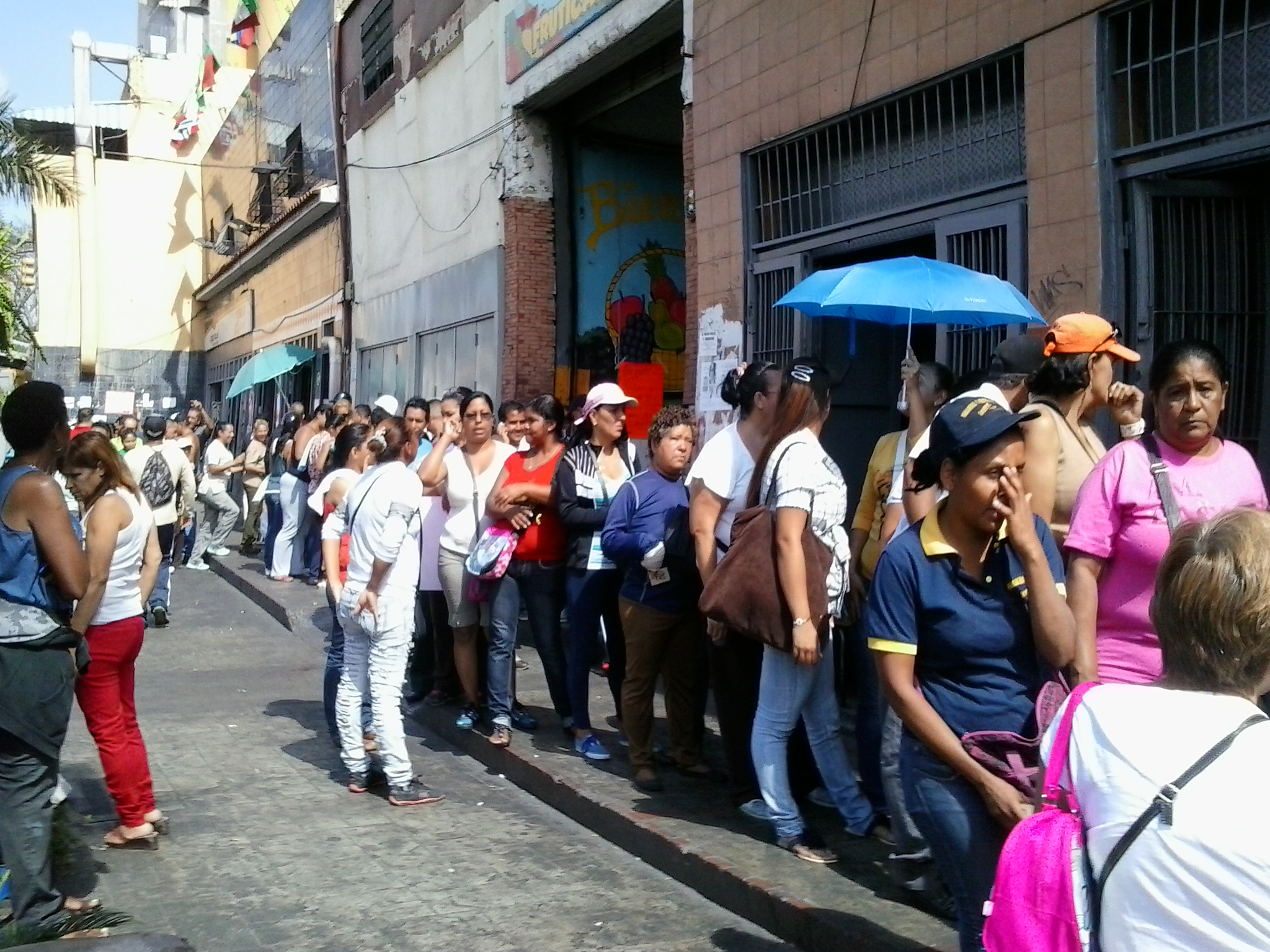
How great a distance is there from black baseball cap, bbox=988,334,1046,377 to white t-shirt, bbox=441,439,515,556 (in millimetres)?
3143

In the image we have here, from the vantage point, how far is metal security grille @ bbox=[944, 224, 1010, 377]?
7379 mm

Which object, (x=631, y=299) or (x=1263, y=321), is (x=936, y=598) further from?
(x=631, y=299)

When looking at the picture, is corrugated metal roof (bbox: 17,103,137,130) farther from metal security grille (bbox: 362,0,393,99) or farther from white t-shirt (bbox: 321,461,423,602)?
white t-shirt (bbox: 321,461,423,602)

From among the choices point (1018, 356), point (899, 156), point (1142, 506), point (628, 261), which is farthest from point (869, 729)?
point (628, 261)

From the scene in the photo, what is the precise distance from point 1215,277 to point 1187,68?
105cm

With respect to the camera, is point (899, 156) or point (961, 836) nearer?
point (961, 836)

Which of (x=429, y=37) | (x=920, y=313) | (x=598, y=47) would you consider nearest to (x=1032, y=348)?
(x=920, y=313)

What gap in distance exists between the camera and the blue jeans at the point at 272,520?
563 inches

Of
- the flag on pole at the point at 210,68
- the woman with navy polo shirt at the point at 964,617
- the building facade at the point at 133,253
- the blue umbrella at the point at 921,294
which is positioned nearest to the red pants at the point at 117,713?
the blue umbrella at the point at 921,294

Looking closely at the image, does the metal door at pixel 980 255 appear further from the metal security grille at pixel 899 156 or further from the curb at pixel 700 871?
the curb at pixel 700 871

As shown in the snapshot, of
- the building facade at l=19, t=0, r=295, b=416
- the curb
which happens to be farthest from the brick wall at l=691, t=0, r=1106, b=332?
the building facade at l=19, t=0, r=295, b=416

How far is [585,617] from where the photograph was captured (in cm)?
673

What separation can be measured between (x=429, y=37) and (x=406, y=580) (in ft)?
38.8

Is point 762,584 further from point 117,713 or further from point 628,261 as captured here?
point 628,261
